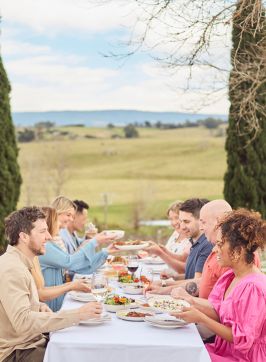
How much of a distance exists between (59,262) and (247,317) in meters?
1.97

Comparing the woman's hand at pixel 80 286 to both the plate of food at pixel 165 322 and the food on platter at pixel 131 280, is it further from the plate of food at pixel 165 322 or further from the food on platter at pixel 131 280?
the plate of food at pixel 165 322

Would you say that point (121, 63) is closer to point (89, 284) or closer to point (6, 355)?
point (89, 284)

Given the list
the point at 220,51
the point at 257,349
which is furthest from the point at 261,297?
the point at 220,51

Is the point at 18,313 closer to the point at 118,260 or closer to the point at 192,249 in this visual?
the point at 192,249

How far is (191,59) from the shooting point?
5723mm

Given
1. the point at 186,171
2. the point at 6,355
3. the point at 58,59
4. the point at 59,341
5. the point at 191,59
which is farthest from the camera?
the point at 58,59

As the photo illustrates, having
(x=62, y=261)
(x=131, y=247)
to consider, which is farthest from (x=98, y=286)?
(x=131, y=247)

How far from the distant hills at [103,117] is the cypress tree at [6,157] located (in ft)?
58.4

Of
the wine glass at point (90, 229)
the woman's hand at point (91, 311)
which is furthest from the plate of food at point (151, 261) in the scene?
the woman's hand at point (91, 311)

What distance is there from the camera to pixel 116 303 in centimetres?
371

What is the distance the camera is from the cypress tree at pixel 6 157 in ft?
29.9

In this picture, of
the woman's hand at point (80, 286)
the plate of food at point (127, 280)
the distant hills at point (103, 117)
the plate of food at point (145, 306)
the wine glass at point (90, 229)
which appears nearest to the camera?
the plate of food at point (145, 306)

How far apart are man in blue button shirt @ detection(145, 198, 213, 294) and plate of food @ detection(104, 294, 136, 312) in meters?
0.59

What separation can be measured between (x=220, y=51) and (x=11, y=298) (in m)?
4.97
